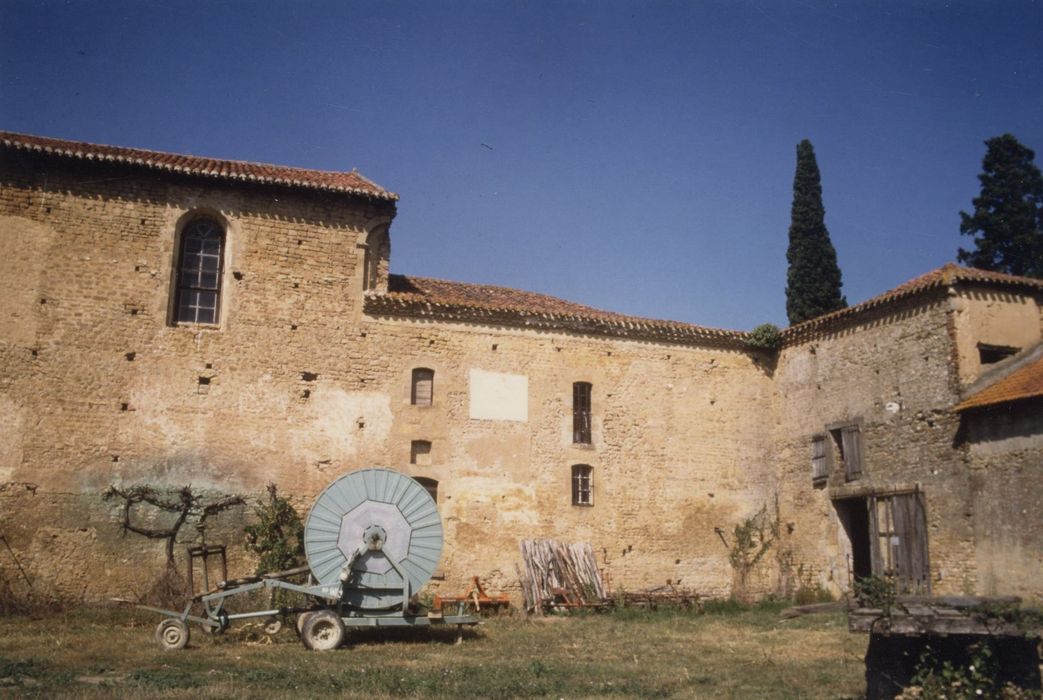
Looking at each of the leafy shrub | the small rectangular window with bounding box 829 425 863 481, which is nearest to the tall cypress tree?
the leafy shrub

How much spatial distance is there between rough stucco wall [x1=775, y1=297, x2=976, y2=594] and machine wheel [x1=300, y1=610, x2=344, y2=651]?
11579 mm

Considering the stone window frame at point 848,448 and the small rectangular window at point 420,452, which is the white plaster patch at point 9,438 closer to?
the small rectangular window at point 420,452

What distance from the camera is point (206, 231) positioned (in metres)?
18.1

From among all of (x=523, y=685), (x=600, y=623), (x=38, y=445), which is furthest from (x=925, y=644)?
(x=38, y=445)

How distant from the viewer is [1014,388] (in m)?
15.5

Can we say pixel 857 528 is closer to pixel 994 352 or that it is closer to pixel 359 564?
pixel 994 352

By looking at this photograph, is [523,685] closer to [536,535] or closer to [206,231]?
[536,535]

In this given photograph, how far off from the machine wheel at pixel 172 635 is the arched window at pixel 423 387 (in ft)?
25.0

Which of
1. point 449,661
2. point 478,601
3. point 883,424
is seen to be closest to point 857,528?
point 883,424

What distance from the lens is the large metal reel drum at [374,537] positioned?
13.1 m

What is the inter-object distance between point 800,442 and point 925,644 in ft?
44.8

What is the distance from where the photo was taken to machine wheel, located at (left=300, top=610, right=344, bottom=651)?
12.4 meters

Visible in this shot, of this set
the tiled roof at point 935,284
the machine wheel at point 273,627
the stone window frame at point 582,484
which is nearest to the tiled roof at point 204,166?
the stone window frame at point 582,484

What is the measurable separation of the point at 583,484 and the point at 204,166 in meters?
11.3
